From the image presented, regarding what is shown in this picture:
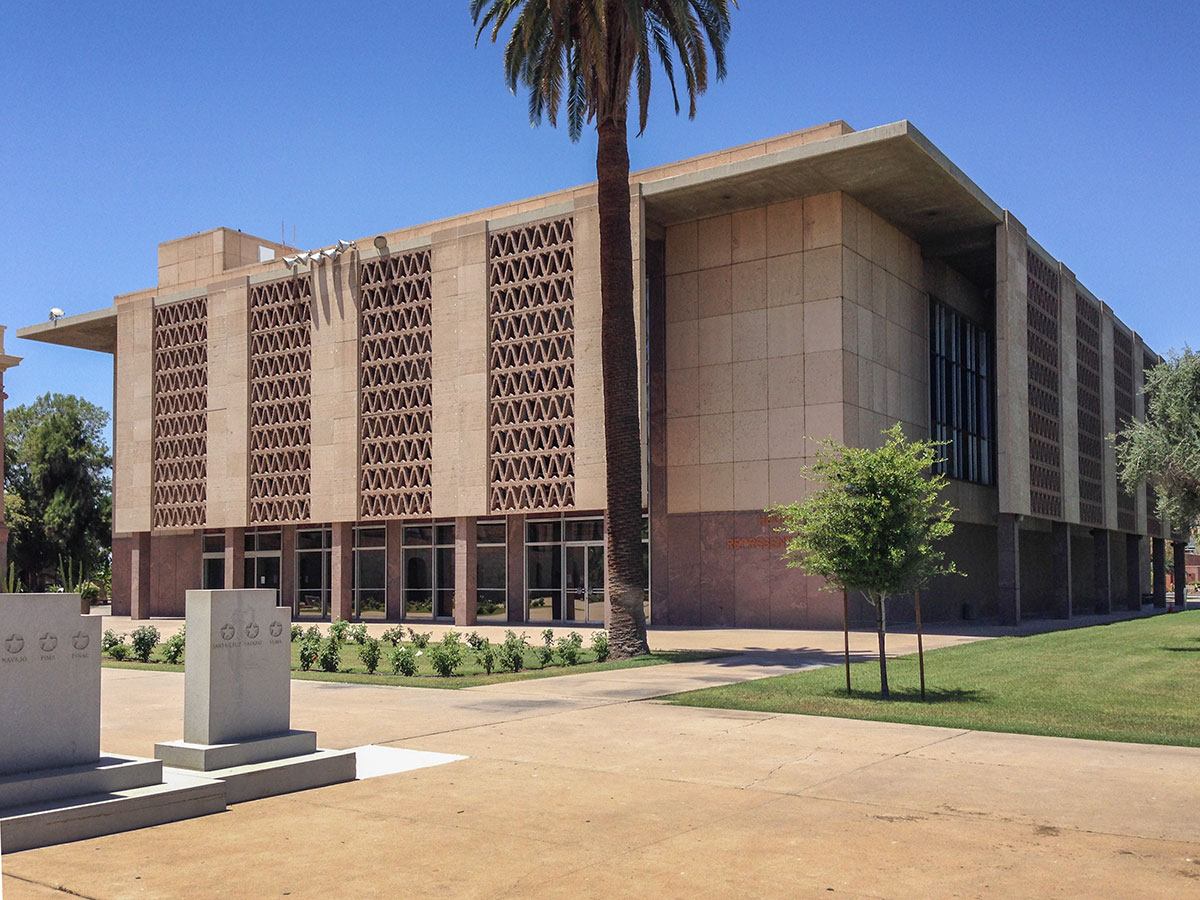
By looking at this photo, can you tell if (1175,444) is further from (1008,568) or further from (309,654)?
(309,654)

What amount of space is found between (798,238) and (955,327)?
1207cm

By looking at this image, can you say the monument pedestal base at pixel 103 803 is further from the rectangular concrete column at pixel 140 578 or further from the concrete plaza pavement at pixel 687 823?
the rectangular concrete column at pixel 140 578

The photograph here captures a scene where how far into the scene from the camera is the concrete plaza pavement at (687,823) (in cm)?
749

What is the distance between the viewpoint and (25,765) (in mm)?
9023

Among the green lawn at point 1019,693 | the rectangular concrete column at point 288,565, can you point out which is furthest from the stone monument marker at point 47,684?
the rectangular concrete column at point 288,565

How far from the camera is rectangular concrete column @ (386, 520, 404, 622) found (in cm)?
4438

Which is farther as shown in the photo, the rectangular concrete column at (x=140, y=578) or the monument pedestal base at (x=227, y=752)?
the rectangular concrete column at (x=140, y=578)

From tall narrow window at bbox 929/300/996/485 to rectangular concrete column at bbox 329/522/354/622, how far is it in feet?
74.5

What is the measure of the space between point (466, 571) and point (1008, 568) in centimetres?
1903

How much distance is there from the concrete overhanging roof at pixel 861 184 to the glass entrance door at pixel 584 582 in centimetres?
1183

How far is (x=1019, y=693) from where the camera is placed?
59.8 ft

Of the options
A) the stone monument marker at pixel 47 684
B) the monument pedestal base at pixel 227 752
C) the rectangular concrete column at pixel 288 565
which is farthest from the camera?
the rectangular concrete column at pixel 288 565

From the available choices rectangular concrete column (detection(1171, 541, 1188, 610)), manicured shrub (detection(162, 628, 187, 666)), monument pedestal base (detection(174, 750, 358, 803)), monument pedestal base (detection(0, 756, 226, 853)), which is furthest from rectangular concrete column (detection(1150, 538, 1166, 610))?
monument pedestal base (detection(0, 756, 226, 853))

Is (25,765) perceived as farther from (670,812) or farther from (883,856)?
(883,856)
